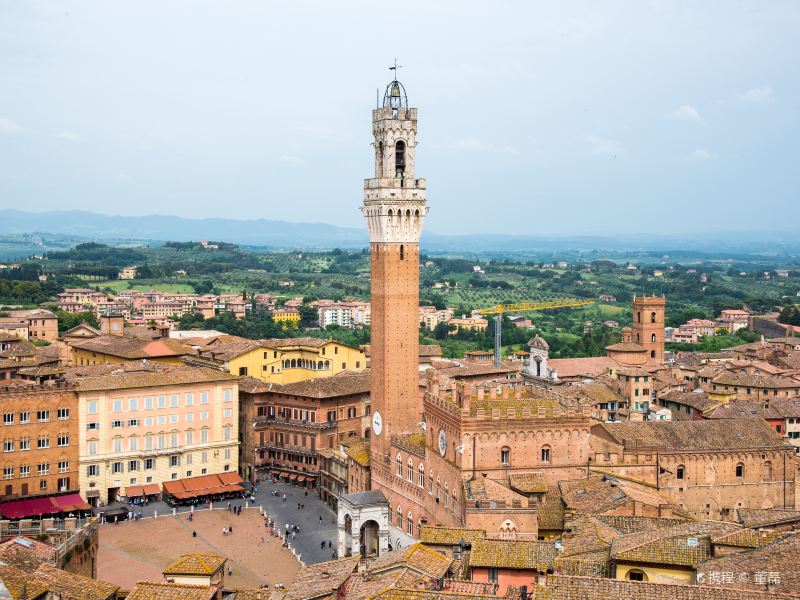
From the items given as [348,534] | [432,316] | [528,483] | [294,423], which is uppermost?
[528,483]

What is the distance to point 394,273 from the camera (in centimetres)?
5359

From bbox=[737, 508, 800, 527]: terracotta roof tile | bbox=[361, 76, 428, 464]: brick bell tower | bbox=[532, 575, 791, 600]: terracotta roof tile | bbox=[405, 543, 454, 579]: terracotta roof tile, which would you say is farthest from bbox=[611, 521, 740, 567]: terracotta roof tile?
bbox=[361, 76, 428, 464]: brick bell tower

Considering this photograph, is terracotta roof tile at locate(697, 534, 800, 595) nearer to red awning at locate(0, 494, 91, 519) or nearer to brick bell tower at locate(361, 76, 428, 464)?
brick bell tower at locate(361, 76, 428, 464)

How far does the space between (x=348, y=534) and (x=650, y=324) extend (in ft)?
177

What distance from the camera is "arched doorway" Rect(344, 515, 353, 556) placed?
1909 inches

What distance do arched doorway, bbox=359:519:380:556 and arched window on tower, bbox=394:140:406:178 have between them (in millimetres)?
18117

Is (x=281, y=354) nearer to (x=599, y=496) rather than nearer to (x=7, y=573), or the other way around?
(x=599, y=496)

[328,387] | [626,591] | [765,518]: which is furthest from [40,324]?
[626,591]

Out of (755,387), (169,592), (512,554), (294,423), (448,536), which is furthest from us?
(755,387)

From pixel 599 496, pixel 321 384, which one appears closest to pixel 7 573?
pixel 599 496

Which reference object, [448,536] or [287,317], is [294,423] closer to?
[448,536]

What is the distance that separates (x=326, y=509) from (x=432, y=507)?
13.1 meters

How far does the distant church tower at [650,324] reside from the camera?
9469 centimetres

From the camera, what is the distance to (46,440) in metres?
56.3
